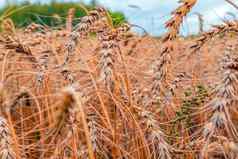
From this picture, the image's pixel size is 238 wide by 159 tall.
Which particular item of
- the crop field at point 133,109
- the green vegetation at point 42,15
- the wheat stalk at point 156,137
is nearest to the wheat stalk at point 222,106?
the crop field at point 133,109

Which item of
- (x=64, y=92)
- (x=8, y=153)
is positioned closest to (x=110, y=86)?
(x=8, y=153)

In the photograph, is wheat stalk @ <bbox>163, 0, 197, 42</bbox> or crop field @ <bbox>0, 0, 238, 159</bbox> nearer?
crop field @ <bbox>0, 0, 238, 159</bbox>

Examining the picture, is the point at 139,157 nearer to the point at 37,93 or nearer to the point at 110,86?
the point at 110,86

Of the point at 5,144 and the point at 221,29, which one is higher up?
the point at 221,29

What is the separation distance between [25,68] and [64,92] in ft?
5.01

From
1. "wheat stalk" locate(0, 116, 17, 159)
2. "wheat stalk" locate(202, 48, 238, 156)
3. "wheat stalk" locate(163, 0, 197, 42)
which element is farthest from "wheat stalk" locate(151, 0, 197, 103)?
"wheat stalk" locate(0, 116, 17, 159)

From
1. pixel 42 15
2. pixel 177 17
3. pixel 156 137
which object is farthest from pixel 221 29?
pixel 42 15

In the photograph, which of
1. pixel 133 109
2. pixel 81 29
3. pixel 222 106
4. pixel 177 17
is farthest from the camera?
pixel 81 29

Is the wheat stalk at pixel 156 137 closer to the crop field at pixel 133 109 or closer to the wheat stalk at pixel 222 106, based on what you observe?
the crop field at pixel 133 109

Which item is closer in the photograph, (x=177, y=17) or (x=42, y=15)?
(x=177, y=17)

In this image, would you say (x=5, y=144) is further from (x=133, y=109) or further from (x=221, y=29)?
(x=221, y=29)

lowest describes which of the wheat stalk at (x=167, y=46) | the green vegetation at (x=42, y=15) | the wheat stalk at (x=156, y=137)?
the wheat stalk at (x=156, y=137)

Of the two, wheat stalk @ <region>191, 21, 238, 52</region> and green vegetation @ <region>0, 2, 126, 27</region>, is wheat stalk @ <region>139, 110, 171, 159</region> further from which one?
green vegetation @ <region>0, 2, 126, 27</region>

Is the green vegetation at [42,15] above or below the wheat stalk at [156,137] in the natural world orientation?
above
